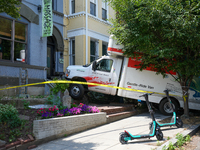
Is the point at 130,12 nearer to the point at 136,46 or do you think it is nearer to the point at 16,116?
the point at 136,46

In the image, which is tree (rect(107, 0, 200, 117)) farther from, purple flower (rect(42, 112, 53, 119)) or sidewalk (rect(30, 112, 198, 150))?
purple flower (rect(42, 112, 53, 119))

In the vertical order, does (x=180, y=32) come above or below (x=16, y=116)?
above

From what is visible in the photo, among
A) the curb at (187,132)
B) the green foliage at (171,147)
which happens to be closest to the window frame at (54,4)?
the curb at (187,132)

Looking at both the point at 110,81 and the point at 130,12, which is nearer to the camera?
the point at 130,12

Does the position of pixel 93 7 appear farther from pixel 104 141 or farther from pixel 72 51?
pixel 104 141

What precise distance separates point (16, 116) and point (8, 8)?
3527 mm

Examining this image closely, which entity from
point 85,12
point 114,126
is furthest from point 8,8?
point 85,12

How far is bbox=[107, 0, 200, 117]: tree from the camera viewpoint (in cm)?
684

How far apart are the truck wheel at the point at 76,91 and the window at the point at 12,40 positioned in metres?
3.15

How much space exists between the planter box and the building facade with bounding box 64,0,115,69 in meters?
7.03

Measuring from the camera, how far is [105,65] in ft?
33.1

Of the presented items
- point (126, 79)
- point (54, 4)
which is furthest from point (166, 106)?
point (54, 4)

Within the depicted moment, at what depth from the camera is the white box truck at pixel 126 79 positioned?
951 centimetres

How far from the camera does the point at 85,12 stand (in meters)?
14.1
